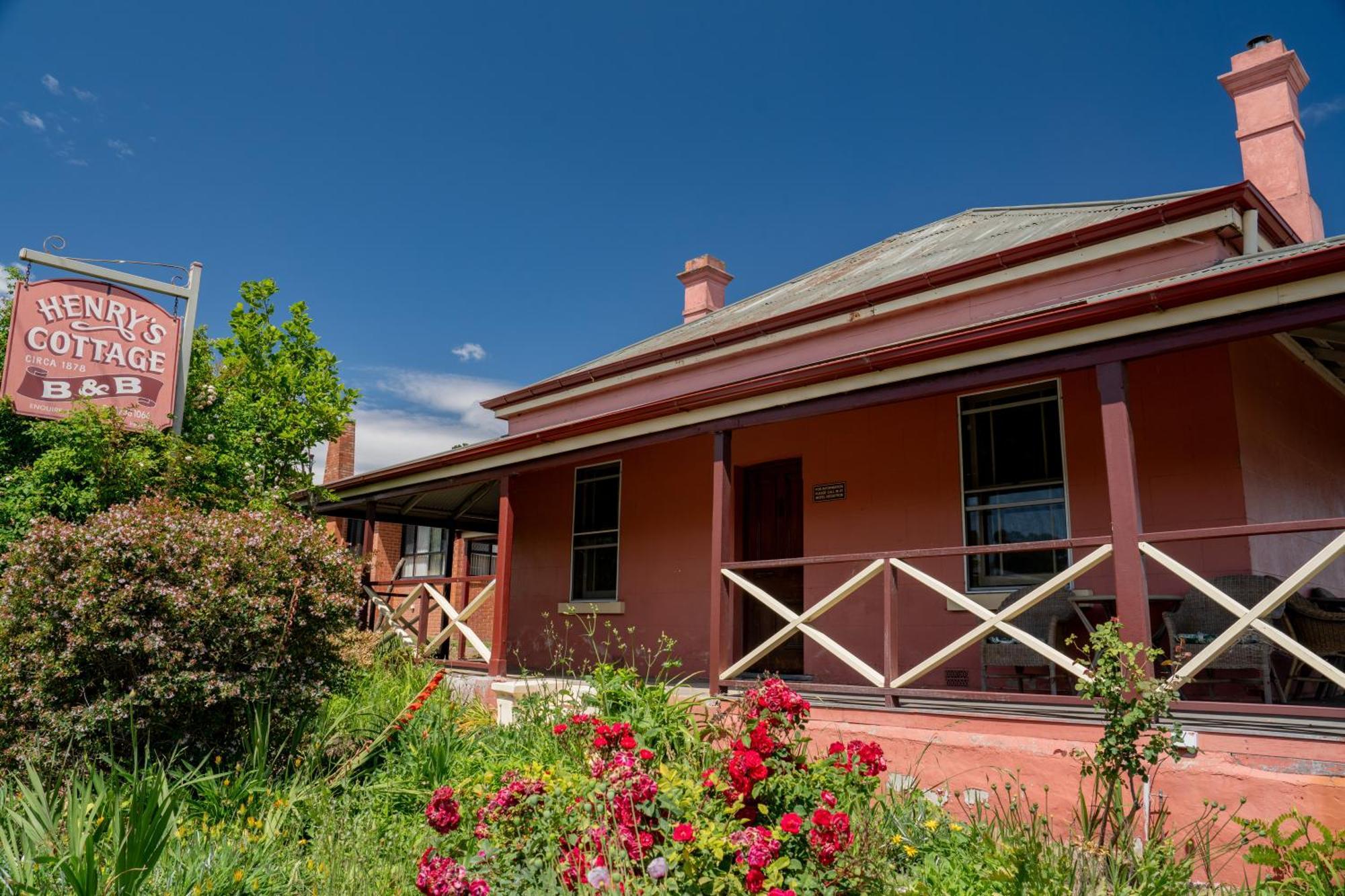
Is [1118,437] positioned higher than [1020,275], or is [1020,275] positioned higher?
[1020,275]

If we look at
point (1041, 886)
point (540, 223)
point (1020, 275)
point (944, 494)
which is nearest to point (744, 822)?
point (1041, 886)

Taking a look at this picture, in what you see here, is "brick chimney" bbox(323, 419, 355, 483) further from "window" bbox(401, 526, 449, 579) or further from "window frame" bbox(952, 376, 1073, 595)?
"window frame" bbox(952, 376, 1073, 595)

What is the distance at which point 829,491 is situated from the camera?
28.7 ft

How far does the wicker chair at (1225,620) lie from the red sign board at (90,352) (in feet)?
31.1

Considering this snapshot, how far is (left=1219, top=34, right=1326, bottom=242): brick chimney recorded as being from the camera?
9.37 m

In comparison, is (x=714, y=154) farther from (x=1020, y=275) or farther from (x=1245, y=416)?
(x=1245, y=416)

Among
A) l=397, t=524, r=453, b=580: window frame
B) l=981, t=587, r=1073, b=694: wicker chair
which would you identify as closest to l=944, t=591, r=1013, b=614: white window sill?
l=981, t=587, r=1073, b=694: wicker chair

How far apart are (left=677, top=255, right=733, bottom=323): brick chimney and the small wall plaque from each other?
7.05 m

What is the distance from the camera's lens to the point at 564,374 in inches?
513

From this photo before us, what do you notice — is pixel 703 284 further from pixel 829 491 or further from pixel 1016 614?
pixel 1016 614

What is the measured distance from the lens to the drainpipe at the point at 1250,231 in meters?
7.25

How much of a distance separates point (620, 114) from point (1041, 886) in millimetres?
13350

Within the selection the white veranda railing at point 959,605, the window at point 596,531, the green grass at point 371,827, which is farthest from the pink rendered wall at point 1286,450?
the window at point 596,531

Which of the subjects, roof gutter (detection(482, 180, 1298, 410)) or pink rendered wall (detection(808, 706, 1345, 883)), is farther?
roof gutter (detection(482, 180, 1298, 410))
